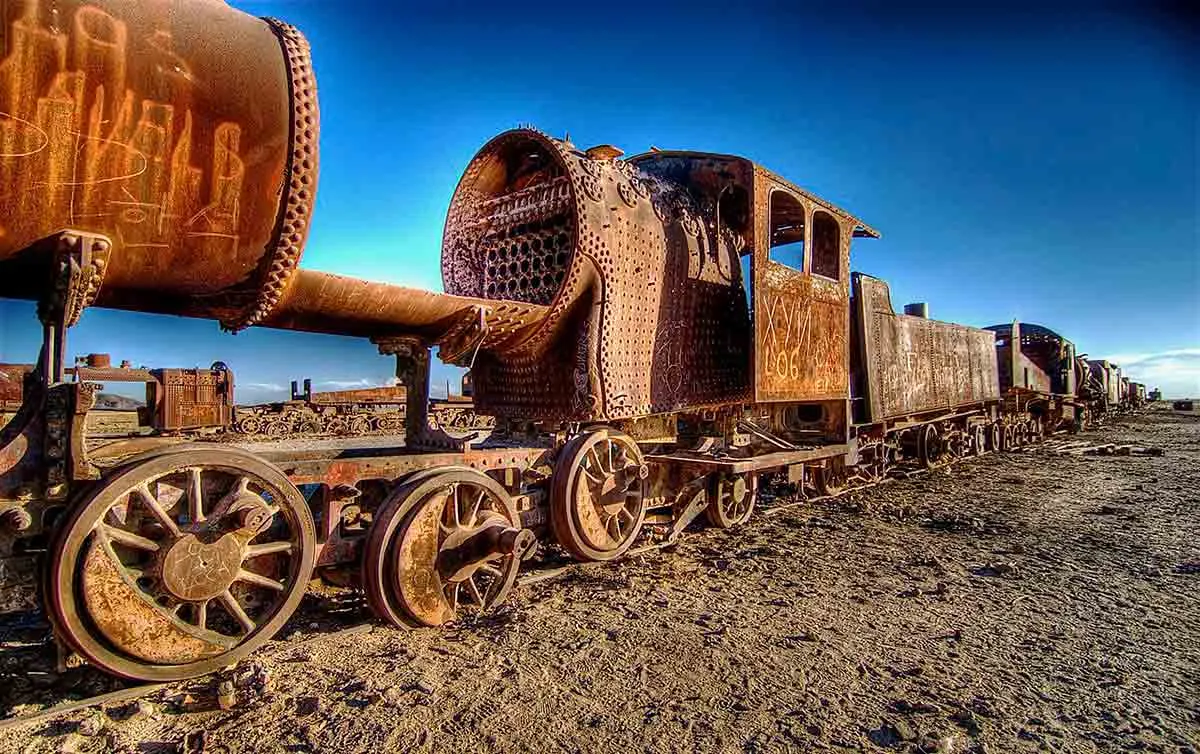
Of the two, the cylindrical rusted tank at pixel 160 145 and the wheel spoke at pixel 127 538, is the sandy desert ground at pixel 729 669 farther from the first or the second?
the cylindrical rusted tank at pixel 160 145

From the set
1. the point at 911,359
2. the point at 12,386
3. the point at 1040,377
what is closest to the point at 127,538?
the point at 911,359

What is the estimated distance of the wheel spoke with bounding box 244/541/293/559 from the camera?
3.10 m

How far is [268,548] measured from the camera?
3168 millimetres

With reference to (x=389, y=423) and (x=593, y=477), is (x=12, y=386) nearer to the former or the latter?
(x=389, y=423)

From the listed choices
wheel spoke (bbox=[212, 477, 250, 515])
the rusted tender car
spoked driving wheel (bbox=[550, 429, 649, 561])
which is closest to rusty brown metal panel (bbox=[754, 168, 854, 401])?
spoked driving wheel (bbox=[550, 429, 649, 561])

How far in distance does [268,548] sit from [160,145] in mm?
1852

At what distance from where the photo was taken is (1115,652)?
3441mm

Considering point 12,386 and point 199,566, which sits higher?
point 12,386

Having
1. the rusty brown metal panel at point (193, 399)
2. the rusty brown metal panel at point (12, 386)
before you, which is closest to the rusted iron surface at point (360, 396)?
the rusty brown metal panel at point (193, 399)

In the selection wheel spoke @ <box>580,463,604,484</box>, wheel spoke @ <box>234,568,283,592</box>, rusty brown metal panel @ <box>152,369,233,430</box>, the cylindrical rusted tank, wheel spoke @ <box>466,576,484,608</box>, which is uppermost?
the cylindrical rusted tank

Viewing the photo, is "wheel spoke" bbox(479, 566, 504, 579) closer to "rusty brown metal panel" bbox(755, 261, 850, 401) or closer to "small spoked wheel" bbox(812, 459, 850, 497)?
"rusty brown metal panel" bbox(755, 261, 850, 401)

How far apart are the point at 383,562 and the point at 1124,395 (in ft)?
167

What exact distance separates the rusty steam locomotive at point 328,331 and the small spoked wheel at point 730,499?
4 cm

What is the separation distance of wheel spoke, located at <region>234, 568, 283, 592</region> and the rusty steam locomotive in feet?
0.05
